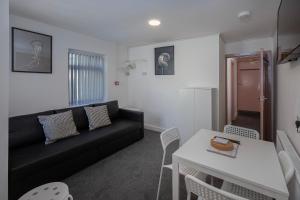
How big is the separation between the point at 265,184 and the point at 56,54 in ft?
11.3

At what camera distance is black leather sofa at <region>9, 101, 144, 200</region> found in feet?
5.92

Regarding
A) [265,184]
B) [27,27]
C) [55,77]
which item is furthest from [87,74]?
[265,184]

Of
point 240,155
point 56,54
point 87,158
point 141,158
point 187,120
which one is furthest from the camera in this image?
point 187,120

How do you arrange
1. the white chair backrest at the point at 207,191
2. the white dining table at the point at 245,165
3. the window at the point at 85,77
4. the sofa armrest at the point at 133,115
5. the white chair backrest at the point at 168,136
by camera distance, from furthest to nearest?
the sofa armrest at the point at 133,115
the window at the point at 85,77
the white chair backrest at the point at 168,136
the white dining table at the point at 245,165
the white chair backrest at the point at 207,191

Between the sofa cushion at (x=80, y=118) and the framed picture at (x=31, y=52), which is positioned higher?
the framed picture at (x=31, y=52)

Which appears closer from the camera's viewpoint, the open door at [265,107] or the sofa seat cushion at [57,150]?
the sofa seat cushion at [57,150]

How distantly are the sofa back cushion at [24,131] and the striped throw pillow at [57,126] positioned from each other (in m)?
0.10

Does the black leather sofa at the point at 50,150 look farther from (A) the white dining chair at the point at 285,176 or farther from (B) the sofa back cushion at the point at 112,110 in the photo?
(A) the white dining chair at the point at 285,176

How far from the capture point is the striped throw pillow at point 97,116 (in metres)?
3.04

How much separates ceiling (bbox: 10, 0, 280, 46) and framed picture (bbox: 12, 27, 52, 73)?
28 cm

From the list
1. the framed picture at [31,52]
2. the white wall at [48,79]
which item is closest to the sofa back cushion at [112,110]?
the white wall at [48,79]

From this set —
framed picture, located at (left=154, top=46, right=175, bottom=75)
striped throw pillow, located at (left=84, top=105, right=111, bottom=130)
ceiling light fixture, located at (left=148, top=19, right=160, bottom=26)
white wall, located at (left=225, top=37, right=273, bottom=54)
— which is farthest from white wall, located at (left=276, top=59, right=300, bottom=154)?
striped throw pillow, located at (left=84, top=105, right=111, bottom=130)

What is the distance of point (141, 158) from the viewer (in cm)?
281

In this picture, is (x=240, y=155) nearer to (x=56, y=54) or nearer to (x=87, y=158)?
(x=87, y=158)
